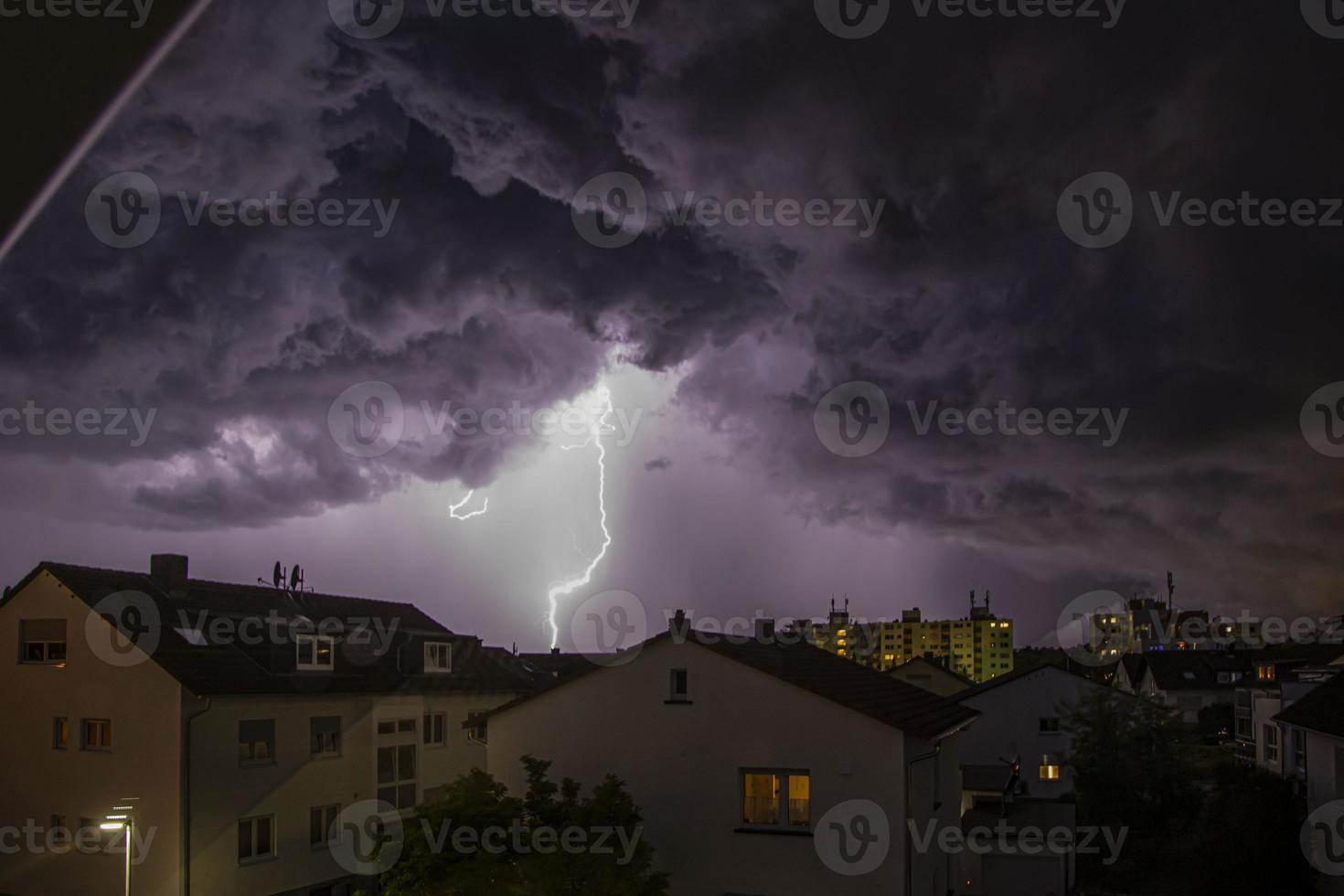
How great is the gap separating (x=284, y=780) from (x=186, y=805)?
10.1 feet

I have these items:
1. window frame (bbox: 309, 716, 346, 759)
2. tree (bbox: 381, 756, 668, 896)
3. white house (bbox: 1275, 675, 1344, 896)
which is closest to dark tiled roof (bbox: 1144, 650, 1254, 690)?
white house (bbox: 1275, 675, 1344, 896)

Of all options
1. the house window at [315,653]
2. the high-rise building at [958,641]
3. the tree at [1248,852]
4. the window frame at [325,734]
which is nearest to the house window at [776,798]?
the window frame at [325,734]

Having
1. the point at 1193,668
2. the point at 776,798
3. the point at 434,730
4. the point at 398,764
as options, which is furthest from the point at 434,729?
the point at 1193,668

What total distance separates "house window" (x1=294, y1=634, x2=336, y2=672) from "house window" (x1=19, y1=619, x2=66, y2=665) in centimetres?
553

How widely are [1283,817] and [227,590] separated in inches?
1179

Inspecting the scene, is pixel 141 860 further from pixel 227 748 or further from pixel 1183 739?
pixel 1183 739

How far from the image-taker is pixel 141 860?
21.3m

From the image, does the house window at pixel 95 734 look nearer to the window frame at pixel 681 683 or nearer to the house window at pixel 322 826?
the house window at pixel 322 826

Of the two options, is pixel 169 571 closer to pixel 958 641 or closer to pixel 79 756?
pixel 79 756

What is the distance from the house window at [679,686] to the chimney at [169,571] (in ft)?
52.3

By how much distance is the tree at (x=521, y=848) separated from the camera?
13469 millimetres

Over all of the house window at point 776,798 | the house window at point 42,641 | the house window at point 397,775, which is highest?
the house window at point 42,641

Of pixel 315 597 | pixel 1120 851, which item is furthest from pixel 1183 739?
pixel 315 597

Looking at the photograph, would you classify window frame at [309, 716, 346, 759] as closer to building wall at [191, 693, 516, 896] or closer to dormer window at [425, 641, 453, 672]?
building wall at [191, 693, 516, 896]
